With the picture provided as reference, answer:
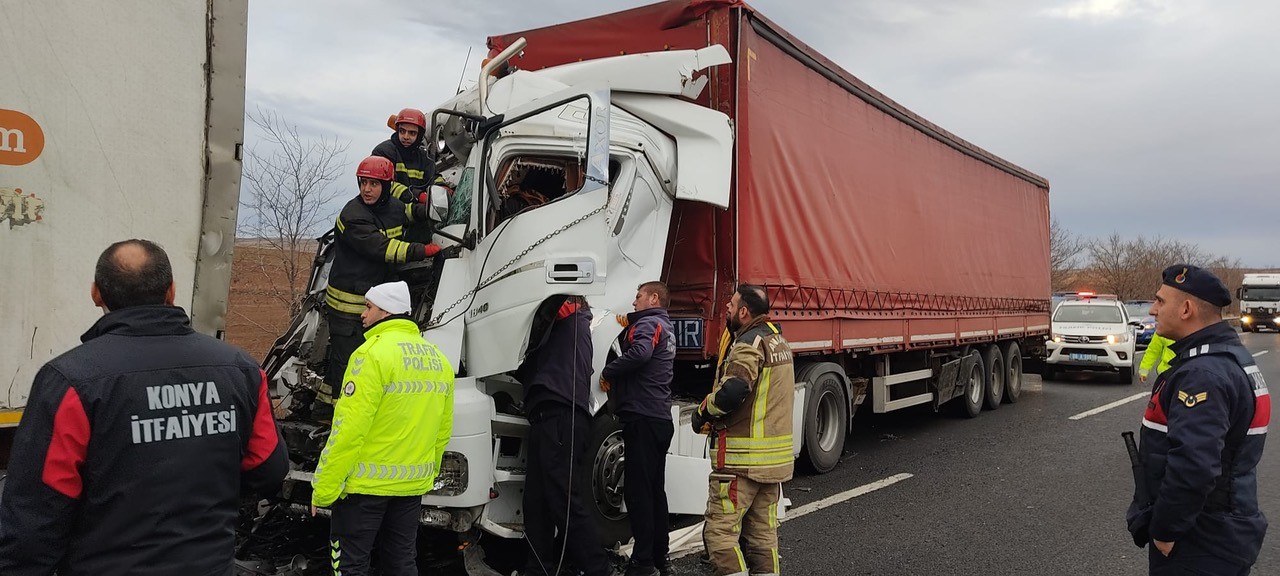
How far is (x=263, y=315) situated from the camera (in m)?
12.2

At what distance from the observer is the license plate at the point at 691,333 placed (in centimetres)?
568

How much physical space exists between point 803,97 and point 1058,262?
142 ft

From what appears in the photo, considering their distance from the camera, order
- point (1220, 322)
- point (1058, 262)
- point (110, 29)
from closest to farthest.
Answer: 1. point (1220, 322)
2. point (110, 29)
3. point (1058, 262)

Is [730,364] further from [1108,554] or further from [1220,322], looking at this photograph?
[1108,554]

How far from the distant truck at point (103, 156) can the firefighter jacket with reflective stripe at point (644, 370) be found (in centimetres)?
205

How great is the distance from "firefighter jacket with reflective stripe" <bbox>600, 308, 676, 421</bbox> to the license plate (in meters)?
1.11

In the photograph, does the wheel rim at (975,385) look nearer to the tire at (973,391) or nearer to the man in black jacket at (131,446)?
the tire at (973,391)

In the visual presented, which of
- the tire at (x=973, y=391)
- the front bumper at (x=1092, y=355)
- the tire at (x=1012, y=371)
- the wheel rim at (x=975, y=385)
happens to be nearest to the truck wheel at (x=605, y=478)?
the tire at (x=973, y=391)

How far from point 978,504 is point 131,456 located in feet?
19.1

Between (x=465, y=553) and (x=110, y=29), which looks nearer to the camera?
(x=110, y=29)

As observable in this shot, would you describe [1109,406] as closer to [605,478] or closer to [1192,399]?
[605,478]

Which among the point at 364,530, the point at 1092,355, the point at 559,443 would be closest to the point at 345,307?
the point at 559,443

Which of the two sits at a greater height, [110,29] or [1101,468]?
[110,29]

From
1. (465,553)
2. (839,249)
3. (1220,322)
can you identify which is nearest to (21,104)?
(465,553)
